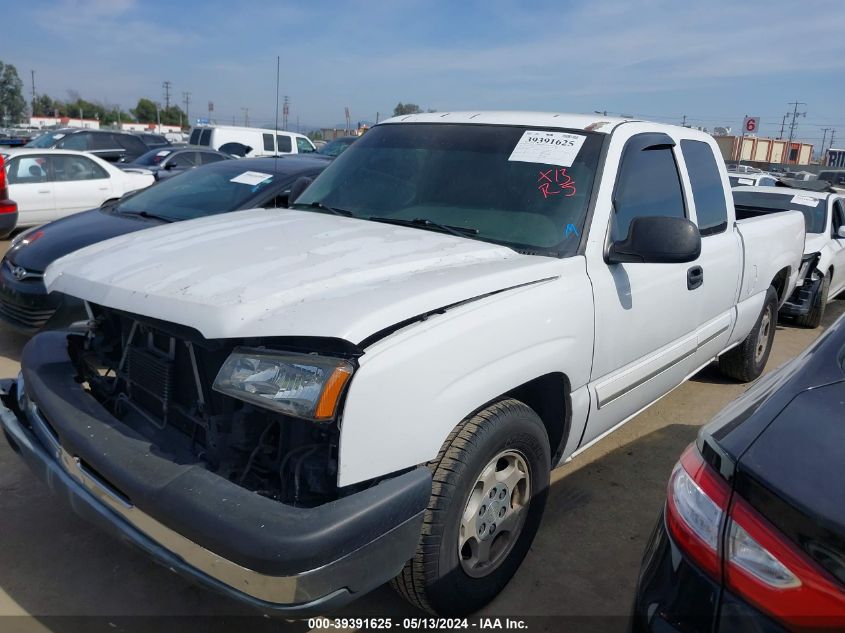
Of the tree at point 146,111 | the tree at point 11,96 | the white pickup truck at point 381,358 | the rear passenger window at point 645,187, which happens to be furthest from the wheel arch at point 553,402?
the tree at point 146,111

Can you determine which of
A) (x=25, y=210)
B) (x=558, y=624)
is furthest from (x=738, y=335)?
(x=25, y=210)

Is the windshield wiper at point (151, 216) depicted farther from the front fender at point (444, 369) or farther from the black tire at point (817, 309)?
the black tire at point (817, 309)

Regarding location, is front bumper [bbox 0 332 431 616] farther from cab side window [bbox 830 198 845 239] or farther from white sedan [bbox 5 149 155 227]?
white sedan [bbox 5 149 155 227]

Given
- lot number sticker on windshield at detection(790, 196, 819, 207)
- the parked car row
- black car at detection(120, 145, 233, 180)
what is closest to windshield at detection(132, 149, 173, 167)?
black car at detection(120, 145, 233, 180)

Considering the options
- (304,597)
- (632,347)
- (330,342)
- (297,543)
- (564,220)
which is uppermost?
(564,220)

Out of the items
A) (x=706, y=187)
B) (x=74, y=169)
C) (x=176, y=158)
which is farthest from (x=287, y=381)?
(x=176, y=158)

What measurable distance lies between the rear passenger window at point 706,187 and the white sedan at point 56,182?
8.77m

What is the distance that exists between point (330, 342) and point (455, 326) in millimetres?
413

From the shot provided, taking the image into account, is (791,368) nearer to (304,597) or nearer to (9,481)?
→ (304,597)

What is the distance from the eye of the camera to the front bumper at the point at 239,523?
70.1 inches

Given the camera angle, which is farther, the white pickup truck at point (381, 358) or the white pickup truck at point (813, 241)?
the white pickup truck at point (813, 241)

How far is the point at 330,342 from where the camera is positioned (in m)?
1.97

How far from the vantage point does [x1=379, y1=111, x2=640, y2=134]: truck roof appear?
3.23m

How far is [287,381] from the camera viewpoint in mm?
1938
